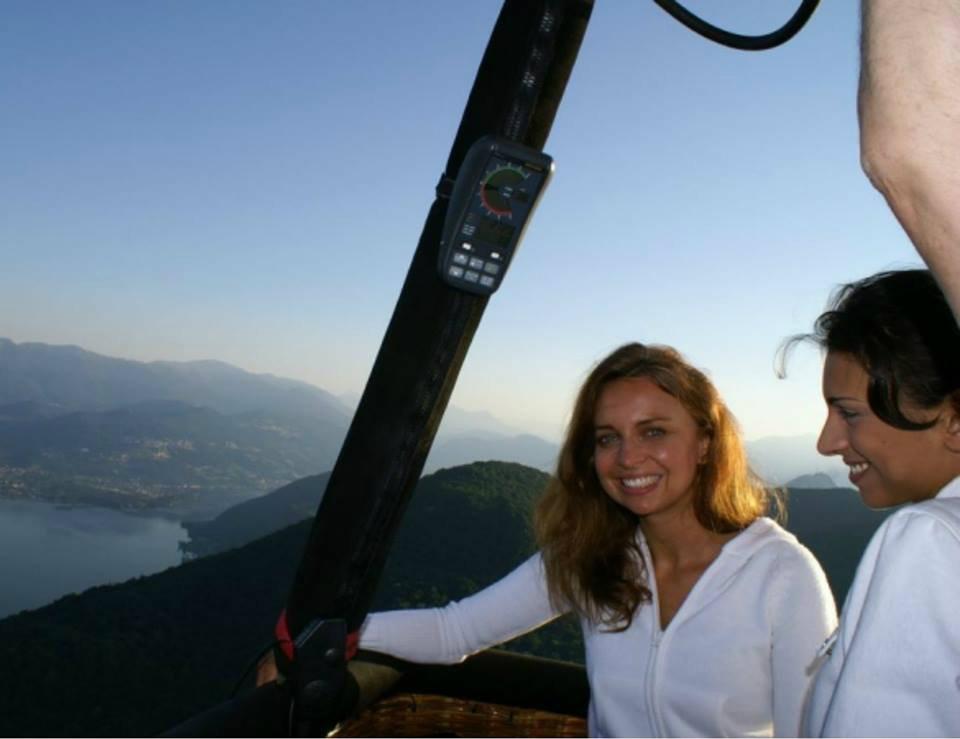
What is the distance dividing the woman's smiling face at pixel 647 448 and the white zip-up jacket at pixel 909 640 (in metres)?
1.30

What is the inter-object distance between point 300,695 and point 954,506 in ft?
4.12

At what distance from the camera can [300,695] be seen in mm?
1435

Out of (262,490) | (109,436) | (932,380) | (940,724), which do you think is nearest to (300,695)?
(940,724)

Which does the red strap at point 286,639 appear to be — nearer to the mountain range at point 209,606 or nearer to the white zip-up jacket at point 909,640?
the white zip-up jacket at point 909,640

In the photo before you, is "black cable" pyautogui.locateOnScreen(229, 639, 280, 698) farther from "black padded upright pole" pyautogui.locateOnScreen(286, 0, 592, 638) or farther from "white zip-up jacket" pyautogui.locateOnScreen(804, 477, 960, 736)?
"white zip-up jacket" pyautogui.locateOnScreen(804, 477, 960, 736)

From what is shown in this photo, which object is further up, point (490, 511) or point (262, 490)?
point (490, 511)

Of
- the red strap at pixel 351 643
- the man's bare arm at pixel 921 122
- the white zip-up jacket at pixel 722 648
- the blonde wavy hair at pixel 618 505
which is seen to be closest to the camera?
the man's bare arm at pixel 921 122

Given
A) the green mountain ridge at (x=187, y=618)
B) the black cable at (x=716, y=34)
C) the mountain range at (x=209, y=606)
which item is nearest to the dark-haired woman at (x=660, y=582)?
the black cable at (x=716, y=34)

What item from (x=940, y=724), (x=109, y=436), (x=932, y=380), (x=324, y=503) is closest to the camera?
(x=940, y=724)

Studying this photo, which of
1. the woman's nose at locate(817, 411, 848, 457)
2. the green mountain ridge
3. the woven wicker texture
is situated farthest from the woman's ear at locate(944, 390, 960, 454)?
the green mountain ridge

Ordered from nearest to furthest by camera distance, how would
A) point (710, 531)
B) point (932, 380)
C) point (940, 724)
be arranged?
point (940, 724) < point (932, 380) < point (710, 531)

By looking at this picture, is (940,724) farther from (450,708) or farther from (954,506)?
(450,708)

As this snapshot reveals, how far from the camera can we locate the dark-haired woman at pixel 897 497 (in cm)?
57

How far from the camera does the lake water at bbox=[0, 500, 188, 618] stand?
154ft
